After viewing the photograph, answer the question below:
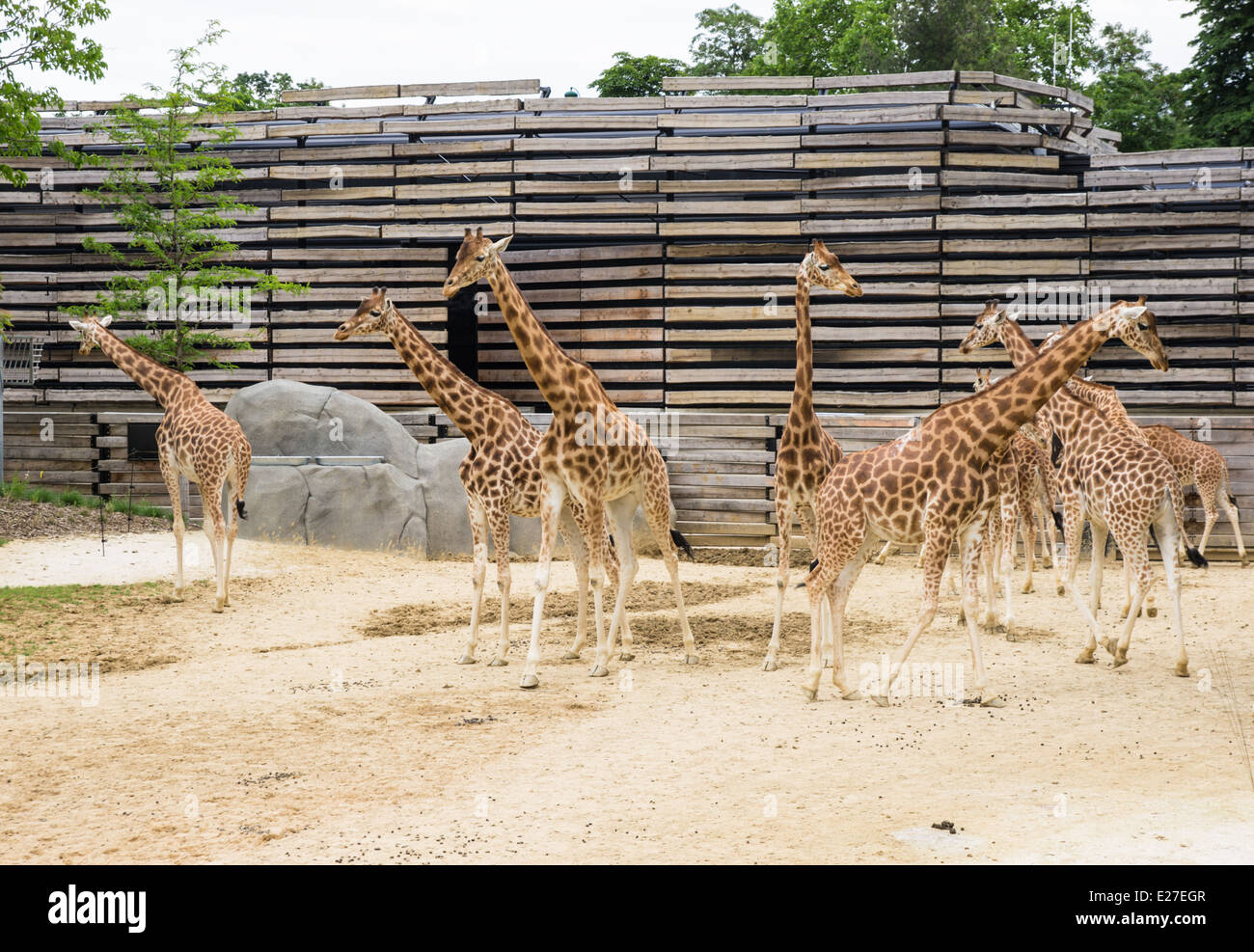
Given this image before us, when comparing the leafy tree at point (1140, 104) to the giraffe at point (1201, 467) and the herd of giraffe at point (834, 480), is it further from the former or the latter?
the herd of giraffe at point (834, 480)

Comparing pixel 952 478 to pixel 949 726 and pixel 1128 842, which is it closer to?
pixel 949 726

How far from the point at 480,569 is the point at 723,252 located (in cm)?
1020

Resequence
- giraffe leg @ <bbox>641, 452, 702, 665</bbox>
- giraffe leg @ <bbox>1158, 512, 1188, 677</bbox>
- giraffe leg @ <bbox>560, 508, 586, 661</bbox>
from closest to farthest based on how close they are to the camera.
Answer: giraffe leg @ <bbox>1158, 512, 1188, 677</bbox> → giraffe leg @ <bbox>641, 452, 702, 665</bbox> → giraffe leg @ <bbox>560, 508, 586, 661</bbox>

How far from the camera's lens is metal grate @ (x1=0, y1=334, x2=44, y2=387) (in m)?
18.4

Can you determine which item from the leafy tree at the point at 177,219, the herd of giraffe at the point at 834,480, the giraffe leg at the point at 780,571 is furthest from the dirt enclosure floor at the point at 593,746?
the leafy tree at the point at 177,219

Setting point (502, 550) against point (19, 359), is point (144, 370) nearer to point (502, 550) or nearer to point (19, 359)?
point (502, 550)

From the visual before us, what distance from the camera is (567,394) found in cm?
809

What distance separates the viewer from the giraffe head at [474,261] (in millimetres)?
7941

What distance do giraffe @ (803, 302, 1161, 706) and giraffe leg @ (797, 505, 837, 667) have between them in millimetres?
509

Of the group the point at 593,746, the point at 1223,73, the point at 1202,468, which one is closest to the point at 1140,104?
the point at 1223,73

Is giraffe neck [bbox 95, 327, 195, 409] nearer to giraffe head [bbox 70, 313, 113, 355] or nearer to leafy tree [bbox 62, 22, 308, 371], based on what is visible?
giraffe head [bbox 70, 313, 113, 355]

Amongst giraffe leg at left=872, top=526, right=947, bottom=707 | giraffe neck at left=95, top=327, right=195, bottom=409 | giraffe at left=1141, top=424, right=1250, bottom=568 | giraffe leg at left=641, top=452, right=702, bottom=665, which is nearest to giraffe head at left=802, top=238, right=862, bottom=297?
giraffe leg at left=641, top=452, right=702, bottom=665

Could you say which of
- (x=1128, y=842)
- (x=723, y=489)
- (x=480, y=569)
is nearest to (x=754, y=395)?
(x=723, y=489)

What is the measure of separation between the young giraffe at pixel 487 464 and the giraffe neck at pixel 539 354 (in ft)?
2.10
